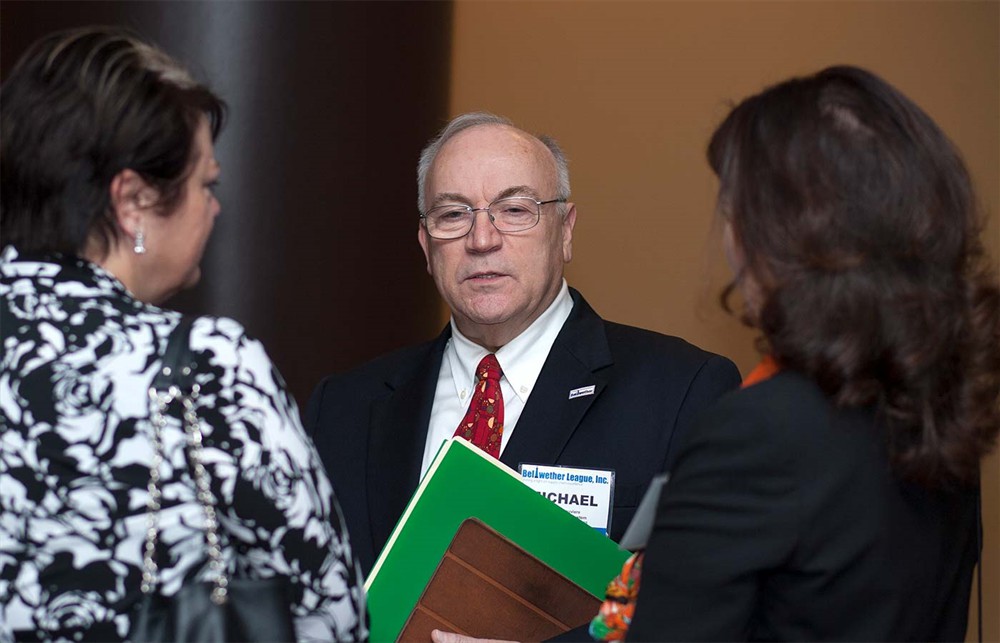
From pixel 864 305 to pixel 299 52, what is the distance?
2.80 m

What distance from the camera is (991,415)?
5.58 ft

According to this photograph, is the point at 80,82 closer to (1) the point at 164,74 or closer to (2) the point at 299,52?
(1) the point at 164,74

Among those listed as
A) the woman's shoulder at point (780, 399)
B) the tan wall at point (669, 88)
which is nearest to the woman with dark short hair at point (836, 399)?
the woman's shoulder at point (780, 399)

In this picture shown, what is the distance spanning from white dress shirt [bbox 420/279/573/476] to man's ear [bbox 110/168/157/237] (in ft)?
4.31

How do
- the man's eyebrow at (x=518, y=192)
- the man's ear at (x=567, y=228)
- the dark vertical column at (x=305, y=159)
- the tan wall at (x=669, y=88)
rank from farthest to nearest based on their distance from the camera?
the tan wall at (x=669, y=88), the dark vertical column at (x=305, y=159), the man's ear at (x=567, y=228), the man's eyebrow at (x=518, y=192)

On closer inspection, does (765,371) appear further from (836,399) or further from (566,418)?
(566,418)

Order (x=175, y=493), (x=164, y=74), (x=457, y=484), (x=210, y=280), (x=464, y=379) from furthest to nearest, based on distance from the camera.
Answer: (x=210, y=280)
(x=464, y=379)
(x=457, y=484)
(x=164, y=74)
(x=175, y=493)

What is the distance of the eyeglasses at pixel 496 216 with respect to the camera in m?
2.99

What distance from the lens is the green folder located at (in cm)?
222

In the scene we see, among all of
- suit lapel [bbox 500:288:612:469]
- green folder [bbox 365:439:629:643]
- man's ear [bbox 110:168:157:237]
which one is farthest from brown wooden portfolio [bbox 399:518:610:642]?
man's ear [bbox 110:168:157:237]

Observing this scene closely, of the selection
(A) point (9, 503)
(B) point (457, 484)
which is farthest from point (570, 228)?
(A) point (9, 503)

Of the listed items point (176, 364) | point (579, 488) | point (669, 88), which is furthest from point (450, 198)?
point (669, 88)

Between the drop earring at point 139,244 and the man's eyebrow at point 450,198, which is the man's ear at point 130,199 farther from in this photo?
the man's eyebrow at point 450,198

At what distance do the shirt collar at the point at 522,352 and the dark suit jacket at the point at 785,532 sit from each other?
129cm
